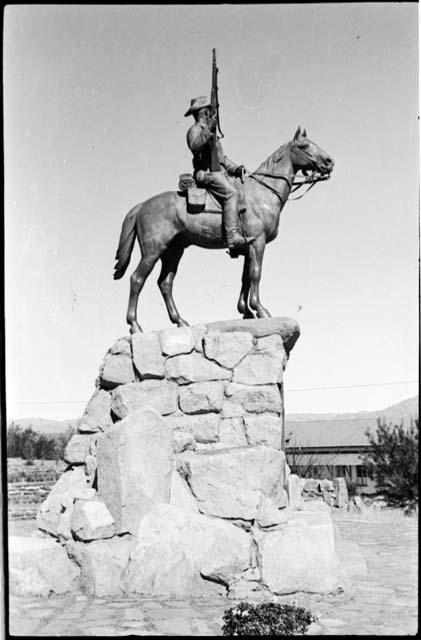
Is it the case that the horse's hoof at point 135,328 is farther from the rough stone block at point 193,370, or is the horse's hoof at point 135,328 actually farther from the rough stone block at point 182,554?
the rough stone block at point 182,554

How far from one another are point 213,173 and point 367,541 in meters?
5.35

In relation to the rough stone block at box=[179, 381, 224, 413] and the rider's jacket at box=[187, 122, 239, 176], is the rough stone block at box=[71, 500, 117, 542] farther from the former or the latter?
the rider's jacket at box=[187, 122, 239, 176]

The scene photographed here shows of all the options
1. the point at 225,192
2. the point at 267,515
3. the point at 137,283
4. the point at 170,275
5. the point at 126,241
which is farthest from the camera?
the point at 170,275

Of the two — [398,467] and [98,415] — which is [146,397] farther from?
[398,467]

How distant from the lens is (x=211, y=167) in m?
7.75

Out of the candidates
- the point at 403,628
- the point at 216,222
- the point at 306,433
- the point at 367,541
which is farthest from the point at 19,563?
the point at 306,433

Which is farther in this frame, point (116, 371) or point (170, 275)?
point (170, 275)

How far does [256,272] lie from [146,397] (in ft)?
5.60

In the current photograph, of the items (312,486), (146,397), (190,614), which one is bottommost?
(312,486)

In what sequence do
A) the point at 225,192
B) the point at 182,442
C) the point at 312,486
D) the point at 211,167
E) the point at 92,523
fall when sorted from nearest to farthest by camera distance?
the point at 92,523 < the point at 182,442 < the point at 225,192 < the point at 211,167 < the point at 312,486

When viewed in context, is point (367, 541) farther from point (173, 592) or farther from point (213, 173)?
point (213, 173)

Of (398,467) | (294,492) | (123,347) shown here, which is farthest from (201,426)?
(398,467)

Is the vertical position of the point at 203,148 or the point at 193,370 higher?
the point at 203,148

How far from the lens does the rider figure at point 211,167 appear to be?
7485mm
